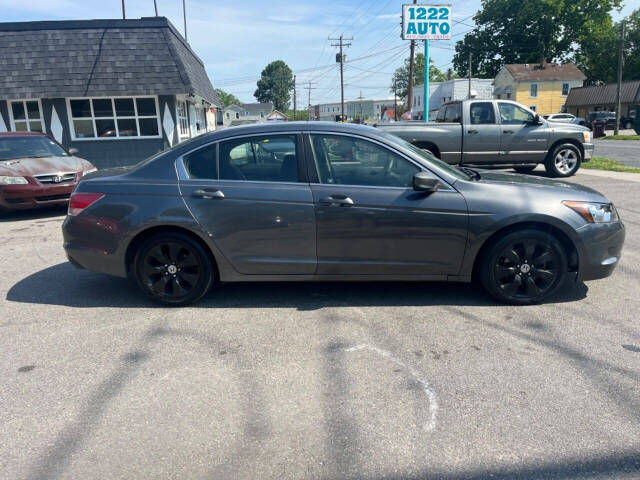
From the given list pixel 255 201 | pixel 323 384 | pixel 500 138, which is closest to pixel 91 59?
pixel 500 138

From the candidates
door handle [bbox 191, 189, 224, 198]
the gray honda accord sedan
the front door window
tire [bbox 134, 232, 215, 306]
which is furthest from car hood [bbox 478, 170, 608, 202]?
tire [bbox 134, 232, 215, 306]

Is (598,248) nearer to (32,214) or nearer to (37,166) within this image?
(37,166)

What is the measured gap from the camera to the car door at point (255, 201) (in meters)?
4.39

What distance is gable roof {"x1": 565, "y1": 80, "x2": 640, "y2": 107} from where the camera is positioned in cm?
5731

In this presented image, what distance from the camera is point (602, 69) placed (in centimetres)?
6975

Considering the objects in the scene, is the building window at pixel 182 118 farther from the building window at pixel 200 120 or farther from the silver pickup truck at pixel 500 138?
the silver pickup truck at pixel 500 138

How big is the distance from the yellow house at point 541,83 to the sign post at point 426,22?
147 feet

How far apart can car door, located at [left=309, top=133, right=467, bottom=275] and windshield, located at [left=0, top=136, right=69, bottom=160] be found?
7839 mm

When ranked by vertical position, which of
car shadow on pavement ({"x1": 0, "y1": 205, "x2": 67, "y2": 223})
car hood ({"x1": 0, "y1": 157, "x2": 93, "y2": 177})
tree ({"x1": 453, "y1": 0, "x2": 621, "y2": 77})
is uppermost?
tree ({"x1": 453, "y1": 0, "x2": 621, "y2": 77})

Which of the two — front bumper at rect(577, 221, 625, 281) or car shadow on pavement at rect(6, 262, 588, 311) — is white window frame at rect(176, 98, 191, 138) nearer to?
car shadow on pavement at rect(6, 262, 588, 311)

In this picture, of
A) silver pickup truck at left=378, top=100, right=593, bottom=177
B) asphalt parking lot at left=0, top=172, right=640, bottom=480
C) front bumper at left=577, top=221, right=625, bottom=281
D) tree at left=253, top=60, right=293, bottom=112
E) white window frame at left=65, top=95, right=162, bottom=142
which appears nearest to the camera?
asphalt parking lot at left=0, top=172, right=640, bottom=480

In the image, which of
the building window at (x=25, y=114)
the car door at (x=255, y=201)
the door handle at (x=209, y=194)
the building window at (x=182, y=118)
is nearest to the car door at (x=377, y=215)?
the car door at (x=255, y=201)

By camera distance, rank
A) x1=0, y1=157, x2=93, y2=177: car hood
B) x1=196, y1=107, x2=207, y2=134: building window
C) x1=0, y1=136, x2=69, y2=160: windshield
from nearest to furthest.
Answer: x1=0, y1=157, x2=93, y2=177: car hood
x1=0, y1=136, x2=69, y2=160: windshield
x1=196, y1=107, x2=207, y2=134: building window

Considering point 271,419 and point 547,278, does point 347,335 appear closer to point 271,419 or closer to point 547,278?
point 271,419
